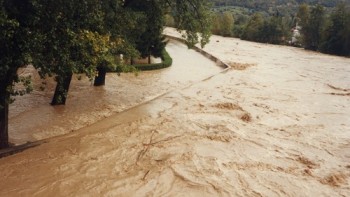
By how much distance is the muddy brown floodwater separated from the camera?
1093 centimetres

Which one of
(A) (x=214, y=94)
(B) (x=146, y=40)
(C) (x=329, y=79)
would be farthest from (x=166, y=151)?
(C) (x=329, y=79)

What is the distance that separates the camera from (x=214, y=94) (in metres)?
24.6

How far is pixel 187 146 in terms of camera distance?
14.2 meters

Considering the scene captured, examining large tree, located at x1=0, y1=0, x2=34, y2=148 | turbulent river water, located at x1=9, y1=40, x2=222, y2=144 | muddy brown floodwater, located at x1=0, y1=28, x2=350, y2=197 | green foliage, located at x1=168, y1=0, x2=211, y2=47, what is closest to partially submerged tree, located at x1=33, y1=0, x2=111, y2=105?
large tree, located at x1=0, y1=0, x2=34, y2=148

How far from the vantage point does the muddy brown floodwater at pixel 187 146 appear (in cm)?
1093

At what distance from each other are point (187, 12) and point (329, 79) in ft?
65.2

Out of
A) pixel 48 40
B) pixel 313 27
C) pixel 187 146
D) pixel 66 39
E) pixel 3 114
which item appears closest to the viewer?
pixel 48 40

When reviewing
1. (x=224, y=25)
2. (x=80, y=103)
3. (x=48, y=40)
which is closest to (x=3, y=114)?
(x=48, y=40)

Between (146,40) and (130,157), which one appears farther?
(146,40)

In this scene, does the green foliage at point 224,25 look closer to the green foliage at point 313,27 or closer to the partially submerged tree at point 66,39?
the green foliage at point 313,27

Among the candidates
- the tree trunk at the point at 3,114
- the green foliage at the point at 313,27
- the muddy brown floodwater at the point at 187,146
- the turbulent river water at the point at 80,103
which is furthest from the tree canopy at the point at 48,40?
the green foliage at the point at 313,27

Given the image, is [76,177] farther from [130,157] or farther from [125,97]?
[125,97]

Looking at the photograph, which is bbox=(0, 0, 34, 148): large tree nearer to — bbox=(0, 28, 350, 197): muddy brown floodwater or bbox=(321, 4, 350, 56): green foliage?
bbox=(0, 28, 350, 197): muddy brown floodwater

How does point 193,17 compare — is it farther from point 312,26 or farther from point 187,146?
point 312,26
